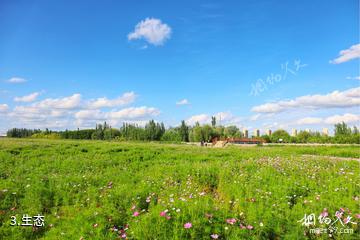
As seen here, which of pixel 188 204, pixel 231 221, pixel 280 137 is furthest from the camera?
pixel 280 137

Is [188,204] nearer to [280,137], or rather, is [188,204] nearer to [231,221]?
[231,221]

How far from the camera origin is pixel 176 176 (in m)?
8.93

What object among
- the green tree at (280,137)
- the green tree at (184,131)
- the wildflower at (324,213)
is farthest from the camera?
the green tree at (184,131)

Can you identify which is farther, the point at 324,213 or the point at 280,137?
the point at 280,137

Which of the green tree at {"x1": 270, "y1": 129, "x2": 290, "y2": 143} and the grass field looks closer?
the grass field

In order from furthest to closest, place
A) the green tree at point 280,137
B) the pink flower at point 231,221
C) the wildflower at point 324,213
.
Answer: the green tree at point 280,137
the wildflower at point 324,213
the pink flower at point 231,221

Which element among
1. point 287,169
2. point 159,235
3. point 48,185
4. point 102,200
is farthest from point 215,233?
point 48,185

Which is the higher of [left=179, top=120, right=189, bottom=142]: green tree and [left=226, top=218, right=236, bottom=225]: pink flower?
[left=179, top=120, right=189, bottom=142]: green tree

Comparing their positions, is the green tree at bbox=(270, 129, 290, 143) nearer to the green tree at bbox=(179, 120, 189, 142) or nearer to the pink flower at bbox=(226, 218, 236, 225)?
the green tree at bbox=(179, 120, 189, 142)

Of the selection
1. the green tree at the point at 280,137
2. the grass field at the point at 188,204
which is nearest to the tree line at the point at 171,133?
the green tree at the point at 280,137

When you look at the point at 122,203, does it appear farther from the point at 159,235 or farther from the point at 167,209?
the point at 159,235

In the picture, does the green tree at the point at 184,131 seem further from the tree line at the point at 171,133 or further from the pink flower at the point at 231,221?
the pink flower at the point at 231,221

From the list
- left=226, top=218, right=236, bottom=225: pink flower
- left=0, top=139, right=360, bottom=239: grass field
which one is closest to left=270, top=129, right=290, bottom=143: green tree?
left=0, top=139, right=360, bottom=239: grass field

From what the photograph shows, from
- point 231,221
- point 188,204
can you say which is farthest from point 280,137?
point 231,221
